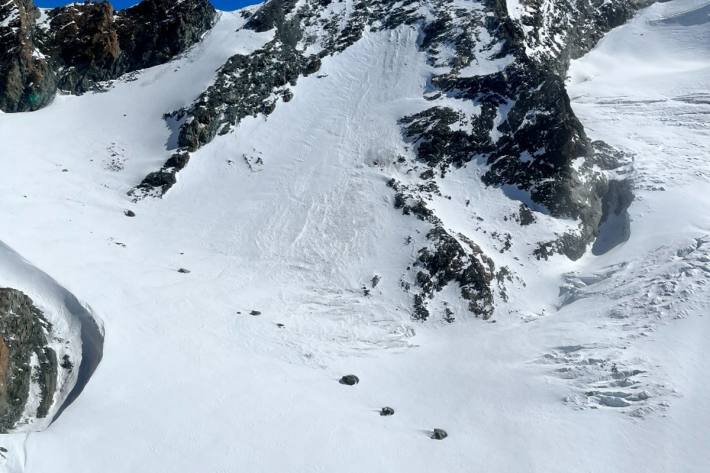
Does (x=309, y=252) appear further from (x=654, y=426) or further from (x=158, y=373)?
(x=654, y=426)

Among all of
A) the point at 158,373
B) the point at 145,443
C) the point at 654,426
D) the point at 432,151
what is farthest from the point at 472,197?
the point at 145,443

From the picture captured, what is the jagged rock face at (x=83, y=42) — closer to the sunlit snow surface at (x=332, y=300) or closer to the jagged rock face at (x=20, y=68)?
the jagged rock face at (x=20, y=68)

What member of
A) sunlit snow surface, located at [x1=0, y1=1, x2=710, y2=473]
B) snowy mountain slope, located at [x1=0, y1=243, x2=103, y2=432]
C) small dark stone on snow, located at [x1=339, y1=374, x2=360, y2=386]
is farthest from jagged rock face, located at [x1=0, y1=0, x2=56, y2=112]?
small dark stone on snow, located at [x1=339, y1=374, x2=360, y2=386]

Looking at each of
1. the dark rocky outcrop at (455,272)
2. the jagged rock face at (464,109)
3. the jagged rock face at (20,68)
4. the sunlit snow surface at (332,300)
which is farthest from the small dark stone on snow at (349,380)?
the jagged rock face at (20,68)

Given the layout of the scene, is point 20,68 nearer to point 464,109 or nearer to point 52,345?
point 52,345

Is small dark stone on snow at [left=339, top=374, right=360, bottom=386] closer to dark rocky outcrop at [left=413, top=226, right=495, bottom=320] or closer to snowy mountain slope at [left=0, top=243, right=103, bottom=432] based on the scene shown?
dark rocky outcrop at [left=413, top=226, right=495, bottom=320]

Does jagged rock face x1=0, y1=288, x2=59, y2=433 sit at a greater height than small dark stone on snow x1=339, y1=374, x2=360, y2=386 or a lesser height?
greater
